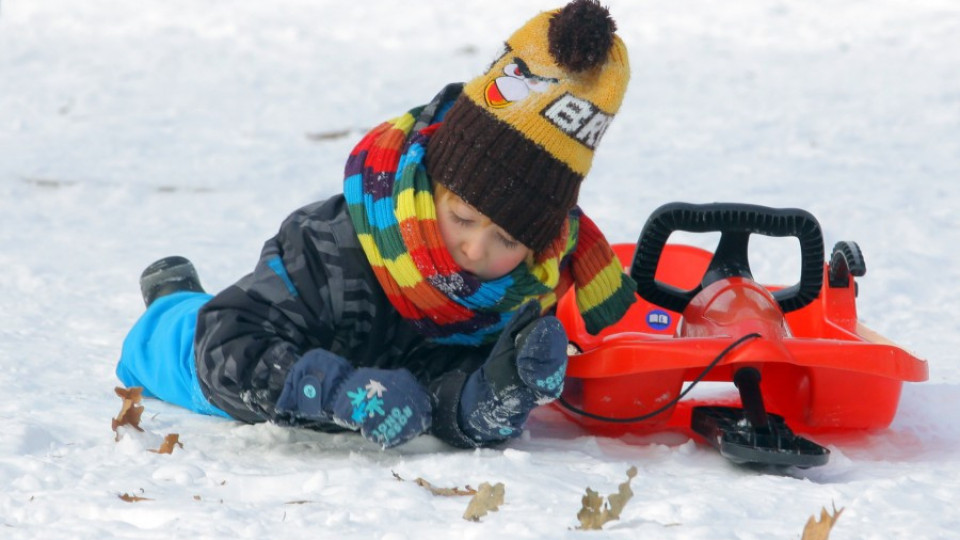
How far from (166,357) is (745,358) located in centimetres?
140

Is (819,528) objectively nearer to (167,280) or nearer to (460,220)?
(460,220)

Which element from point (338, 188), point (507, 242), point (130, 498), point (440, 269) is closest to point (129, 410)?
point (130, 498)

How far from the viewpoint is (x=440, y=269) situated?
8.39 ft

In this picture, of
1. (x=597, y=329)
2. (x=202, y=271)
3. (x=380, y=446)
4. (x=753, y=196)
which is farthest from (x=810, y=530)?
(x=753, y=196)

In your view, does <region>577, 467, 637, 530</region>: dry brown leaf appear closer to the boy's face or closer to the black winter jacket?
the black winter jacket

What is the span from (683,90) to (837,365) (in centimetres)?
493

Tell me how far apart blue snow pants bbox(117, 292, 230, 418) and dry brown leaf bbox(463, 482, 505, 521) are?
0.98 m

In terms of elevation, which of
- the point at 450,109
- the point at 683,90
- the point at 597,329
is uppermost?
the point at 683,90

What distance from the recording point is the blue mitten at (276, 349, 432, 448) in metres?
2.37

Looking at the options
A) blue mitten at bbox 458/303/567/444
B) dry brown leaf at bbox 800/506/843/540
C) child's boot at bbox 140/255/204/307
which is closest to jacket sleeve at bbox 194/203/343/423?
blue mitten at bbox 458/303/567/444

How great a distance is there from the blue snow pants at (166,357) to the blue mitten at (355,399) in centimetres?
51

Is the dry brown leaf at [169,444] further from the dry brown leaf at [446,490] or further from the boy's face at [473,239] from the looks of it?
the boy's face at [473,239]

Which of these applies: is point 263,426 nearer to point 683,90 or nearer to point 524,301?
point 524,301

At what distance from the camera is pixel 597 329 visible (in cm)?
298
